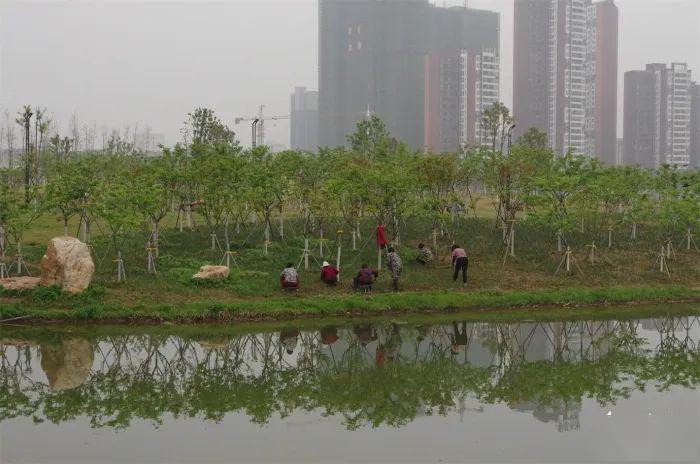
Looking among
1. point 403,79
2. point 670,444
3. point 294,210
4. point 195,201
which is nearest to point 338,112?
point 403,79

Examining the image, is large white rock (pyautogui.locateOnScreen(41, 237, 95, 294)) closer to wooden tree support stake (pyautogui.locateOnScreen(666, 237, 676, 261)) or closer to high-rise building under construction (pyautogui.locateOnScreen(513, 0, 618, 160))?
wooden tree support stake (pyautogui.locateOnScreen(666, 237, 676, 261))

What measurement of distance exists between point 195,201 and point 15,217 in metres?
5.50

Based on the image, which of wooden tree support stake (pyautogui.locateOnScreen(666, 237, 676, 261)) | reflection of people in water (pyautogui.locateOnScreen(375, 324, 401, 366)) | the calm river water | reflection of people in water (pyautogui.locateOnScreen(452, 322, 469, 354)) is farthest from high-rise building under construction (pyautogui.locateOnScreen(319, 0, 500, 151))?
the calm river water

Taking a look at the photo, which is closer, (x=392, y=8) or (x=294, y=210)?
(x=294, y=210)

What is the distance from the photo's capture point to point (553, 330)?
15500mm

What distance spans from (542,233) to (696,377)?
38.8 feet

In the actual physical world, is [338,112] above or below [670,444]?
above

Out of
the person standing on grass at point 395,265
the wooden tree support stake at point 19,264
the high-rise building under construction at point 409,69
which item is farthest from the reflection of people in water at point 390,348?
the high-rise building under construction at point 409,69

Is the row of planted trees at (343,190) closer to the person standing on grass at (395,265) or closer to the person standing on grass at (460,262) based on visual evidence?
the person standing on grass at (460,262)

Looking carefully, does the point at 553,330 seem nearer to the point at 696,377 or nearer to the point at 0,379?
the point at 696,377

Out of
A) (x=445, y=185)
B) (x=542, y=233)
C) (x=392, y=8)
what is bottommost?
(x=542, y=233)

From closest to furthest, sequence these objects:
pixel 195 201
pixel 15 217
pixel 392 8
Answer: pixel 15 217 → pixel 195 201 → pixel 392 8

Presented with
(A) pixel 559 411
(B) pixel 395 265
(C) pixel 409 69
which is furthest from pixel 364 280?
(C) pixel 409 69

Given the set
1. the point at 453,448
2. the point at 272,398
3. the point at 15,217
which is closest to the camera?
the point at 453,448
